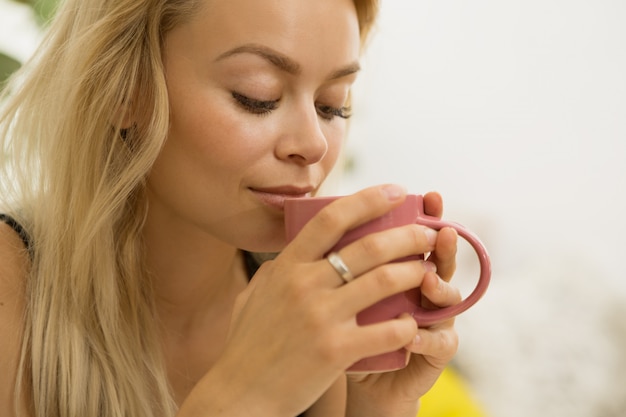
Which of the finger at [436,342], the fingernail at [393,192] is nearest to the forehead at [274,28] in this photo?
the fingernail at [393,192]

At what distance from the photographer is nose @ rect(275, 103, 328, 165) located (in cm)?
97

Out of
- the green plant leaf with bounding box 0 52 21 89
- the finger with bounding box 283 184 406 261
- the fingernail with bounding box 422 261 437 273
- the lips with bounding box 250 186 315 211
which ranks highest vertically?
the green plant leaf with bounding box 0 52 21 89

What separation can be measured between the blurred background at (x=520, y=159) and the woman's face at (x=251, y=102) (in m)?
0.45

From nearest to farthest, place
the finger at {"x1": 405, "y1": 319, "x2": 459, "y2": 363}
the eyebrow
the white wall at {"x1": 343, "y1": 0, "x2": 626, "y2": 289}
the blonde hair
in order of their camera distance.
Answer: the finger at {"x1": 405, "y1": 319, "x2": 459, "y2": 363} < the eyebrow < the blonde hair < the white wall at {"x1": 343, "y1": 0, "x2": 626, "y2": 289}

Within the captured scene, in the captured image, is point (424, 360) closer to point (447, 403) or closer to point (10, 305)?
point (447, 403)

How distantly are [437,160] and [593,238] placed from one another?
1.65ft

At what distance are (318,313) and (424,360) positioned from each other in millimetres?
333

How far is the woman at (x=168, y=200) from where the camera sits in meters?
0.82

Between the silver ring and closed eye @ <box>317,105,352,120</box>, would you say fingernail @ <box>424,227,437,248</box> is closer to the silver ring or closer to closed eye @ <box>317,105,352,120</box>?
the silver ring

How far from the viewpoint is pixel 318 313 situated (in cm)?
74

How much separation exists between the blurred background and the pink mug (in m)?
0.69

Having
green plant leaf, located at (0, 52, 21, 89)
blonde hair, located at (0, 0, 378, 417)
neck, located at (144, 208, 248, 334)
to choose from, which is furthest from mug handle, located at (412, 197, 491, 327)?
green plant leaf, located at (0, 52, 21, 89)

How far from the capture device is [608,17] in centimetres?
173

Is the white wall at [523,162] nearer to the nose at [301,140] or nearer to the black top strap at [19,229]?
the nose at [301,140]
